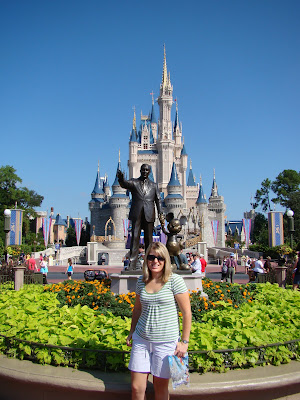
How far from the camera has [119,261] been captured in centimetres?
4147

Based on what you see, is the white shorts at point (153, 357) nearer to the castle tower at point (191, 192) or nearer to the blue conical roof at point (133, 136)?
the castle tower at point (191, 192)

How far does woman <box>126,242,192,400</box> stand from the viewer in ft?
10.5

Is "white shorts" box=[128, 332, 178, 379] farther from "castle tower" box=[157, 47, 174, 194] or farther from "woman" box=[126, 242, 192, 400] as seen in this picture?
"castle tower" box=[157, 47, 174, 194]

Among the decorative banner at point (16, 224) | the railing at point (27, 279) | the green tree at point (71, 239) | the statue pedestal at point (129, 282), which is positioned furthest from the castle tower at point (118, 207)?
the statue pedestal at point (129, 282)

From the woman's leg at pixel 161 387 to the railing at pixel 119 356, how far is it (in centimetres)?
70

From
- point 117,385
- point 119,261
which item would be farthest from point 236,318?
point 119,261

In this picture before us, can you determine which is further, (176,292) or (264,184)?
(264,184)

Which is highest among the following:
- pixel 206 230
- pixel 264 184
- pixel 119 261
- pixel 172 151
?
pixel 172 151

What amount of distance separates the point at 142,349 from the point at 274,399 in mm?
1588

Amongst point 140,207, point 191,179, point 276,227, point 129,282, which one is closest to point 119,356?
point 129,282

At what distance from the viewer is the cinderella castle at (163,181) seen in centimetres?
6316

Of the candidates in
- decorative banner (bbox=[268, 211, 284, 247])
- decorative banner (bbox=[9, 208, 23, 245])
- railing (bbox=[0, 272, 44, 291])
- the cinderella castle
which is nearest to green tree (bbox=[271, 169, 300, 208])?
the cinderella castle

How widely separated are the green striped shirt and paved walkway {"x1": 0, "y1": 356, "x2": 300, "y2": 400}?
687mm

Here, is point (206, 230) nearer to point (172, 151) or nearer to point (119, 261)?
point (172, 151)
